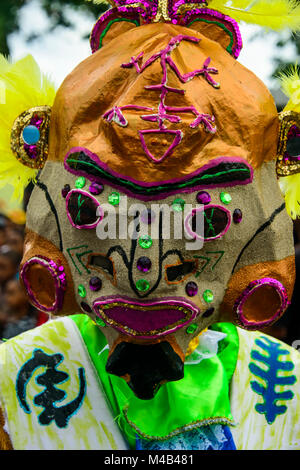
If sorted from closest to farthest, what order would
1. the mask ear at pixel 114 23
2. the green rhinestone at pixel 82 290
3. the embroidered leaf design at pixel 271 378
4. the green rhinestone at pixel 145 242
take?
the green rhinestone at pixel 145 242 < the green rhinestone at pixel 82 290 < the mask ear at pixel 114 23 < the embroidered leaf design at pixel 271 378

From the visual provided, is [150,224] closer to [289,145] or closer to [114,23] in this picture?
[289,145]

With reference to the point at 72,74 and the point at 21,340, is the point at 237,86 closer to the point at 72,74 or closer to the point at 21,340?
the point at 72,74

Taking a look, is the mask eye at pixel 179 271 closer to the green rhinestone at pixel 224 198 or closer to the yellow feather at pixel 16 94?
the green rhinestone at pixel 224 198

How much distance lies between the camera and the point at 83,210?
1.32 m

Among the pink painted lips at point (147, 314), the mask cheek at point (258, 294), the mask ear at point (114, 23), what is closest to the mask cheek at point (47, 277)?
the pink painted lips at point (147, 314)

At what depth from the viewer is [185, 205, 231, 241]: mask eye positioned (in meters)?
1.30

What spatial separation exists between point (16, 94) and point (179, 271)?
60 centimetres

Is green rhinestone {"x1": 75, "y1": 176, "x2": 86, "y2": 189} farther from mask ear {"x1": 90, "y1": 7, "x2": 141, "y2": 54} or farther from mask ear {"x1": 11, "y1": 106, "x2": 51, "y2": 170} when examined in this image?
mask ear {"x1": 90, "y1": 7, "x2": 141, "y2": 54}

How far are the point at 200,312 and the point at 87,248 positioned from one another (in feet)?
0.96

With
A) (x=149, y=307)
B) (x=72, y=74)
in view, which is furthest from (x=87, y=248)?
(x=72, y=74)

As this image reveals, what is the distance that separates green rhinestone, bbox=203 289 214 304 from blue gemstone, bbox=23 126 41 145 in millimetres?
553

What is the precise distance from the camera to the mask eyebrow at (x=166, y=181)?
1.29m

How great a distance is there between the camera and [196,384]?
63.9 inches

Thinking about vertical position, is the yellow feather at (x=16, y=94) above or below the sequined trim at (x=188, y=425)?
above
